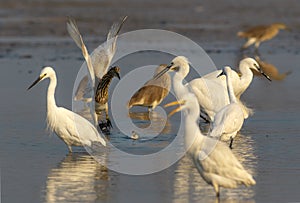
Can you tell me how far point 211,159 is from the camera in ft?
24.9

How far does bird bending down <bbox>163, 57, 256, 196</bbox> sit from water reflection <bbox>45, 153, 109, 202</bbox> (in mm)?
977

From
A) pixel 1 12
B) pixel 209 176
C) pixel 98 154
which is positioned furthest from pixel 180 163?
pixel 1 12

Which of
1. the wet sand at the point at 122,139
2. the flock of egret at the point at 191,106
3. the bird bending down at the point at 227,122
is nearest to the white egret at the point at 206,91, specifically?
the flock of egret at the point at 191,106

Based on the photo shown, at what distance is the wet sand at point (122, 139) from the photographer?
8.06 metres

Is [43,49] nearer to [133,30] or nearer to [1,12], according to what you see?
[133,30]

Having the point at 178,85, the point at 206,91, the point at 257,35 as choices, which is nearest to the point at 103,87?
the point at 178,85

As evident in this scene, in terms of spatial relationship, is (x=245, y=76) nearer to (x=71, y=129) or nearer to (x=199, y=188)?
(x=71, y=129)

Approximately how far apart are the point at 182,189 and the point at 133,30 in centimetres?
1666

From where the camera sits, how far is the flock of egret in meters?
7.59

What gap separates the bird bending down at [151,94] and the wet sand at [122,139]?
1.34 m

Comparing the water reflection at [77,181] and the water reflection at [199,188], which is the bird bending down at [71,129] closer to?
the water reflection at [77,181]

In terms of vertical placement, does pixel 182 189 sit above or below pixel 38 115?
below

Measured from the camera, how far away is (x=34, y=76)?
53.8 ft

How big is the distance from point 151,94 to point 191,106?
513 cm
